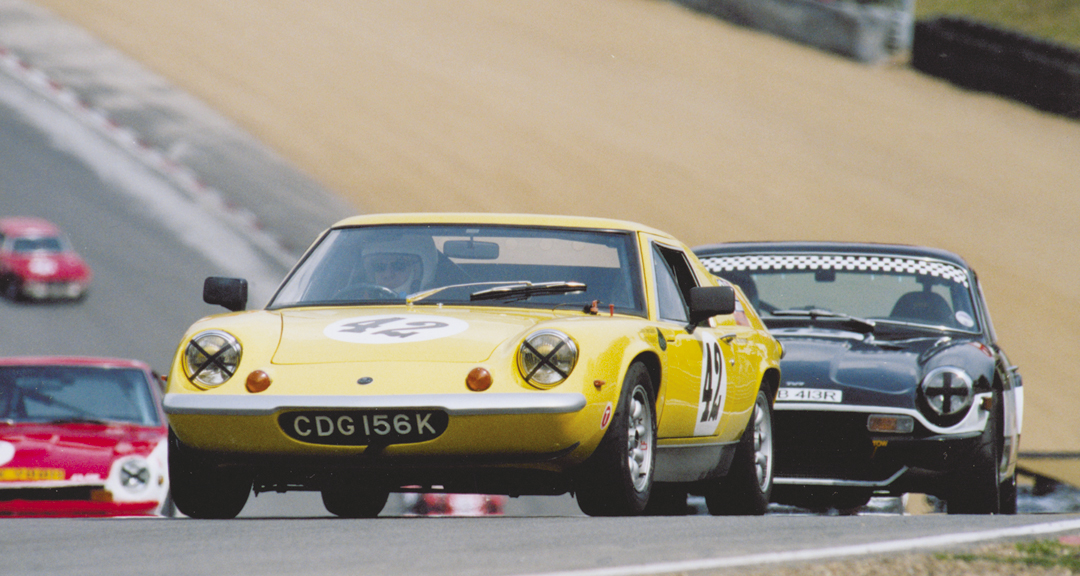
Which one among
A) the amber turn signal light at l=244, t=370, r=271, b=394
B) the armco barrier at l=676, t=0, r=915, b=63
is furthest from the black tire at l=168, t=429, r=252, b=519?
the armco barrier at l=676, t=0, r=915, b=63

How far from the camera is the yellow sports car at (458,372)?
5.56m

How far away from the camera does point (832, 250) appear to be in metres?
9.12

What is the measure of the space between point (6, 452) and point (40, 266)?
1349 cm

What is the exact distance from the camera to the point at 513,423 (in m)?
5.51

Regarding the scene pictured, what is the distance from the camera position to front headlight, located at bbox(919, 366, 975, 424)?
25.5 feet

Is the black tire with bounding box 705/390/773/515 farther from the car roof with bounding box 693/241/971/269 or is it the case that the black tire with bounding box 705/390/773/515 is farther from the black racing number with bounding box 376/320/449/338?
the black racing number with bounding box 376/320/449/338

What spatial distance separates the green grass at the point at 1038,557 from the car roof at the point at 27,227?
19470 mm

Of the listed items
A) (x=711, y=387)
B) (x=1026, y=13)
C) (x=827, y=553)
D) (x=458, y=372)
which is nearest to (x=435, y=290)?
(x=458, y=372)

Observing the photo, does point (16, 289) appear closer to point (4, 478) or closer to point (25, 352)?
point (25, 352)

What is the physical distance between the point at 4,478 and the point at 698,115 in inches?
947

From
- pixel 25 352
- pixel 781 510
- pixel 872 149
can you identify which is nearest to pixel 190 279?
pixel 25 352

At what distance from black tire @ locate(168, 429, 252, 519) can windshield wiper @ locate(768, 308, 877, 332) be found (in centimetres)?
370

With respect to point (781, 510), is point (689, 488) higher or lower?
higher

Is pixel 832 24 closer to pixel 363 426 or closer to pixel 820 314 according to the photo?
pixel 820 314
